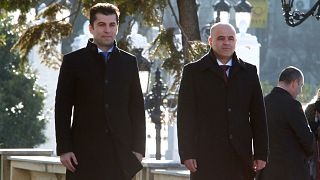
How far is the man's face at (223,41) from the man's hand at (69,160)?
1.15 meters

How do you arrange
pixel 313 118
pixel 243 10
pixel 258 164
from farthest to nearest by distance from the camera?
1. pixel 243 10
2. pixel 313 118
3. pixel 258 164

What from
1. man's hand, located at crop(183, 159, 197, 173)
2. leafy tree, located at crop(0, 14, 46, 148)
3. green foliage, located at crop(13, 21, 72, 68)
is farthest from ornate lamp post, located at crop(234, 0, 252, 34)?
man's hand, located at crop(183, 159, 197, 173)

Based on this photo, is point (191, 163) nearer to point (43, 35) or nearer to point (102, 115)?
point (102, 115)

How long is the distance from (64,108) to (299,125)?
9.99ft

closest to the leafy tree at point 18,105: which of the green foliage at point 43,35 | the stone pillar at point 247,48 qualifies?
the stone pillar at point 247,48

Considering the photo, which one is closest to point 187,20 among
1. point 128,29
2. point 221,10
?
point 128,29

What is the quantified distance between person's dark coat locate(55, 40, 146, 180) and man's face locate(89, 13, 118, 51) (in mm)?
101

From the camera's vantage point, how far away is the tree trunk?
14773mm

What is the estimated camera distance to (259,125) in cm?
800

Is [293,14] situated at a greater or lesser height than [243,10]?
lesser

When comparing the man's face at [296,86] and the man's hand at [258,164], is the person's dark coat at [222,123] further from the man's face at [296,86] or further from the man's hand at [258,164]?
the man's face at [296,86]

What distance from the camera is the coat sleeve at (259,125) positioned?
26.2ft

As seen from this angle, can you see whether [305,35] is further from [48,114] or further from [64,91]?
[64,91]

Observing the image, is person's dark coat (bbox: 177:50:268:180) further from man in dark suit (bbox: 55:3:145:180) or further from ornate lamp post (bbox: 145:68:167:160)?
ornate lamp post (bbox: 145:68:167:160)
